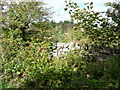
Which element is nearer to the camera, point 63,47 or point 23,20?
point 63,47

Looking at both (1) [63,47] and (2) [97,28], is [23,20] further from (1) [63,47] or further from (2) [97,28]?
(2) [97,28]

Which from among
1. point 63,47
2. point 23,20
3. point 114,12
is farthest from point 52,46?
point 114,12

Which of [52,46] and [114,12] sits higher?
[114,12]

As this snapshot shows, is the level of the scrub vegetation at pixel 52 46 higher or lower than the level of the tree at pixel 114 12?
lower

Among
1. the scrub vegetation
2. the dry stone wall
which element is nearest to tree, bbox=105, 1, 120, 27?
the scrub vegetation

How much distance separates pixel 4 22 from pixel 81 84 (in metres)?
3.06

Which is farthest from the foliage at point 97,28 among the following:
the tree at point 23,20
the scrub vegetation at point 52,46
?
the tree at point 23,20

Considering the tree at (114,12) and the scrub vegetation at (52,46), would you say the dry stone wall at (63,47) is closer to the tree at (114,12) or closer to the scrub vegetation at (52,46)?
the scrub vegetation at (52,46)

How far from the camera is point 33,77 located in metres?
3.98

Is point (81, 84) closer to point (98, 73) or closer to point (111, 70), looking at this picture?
point (98, 73)

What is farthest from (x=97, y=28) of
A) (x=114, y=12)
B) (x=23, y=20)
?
(x=23, y=20)

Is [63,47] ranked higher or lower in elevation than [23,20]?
lower

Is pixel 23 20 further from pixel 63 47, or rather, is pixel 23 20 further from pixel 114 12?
pixel 114 12

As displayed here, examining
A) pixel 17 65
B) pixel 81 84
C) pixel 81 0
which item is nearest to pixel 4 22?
pixel 17 65
